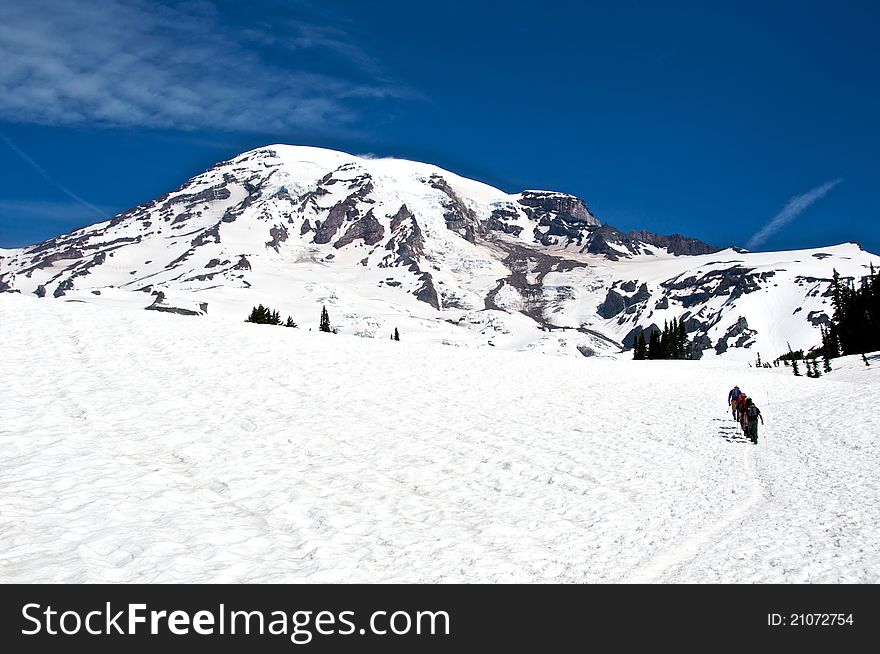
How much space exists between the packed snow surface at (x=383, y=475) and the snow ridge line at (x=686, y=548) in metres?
0.06

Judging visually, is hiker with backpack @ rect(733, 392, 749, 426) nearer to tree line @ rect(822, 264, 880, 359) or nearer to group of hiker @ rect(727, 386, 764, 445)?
group of hiker @ rect(727, 386, 764, 445)

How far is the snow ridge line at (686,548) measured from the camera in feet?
30.6

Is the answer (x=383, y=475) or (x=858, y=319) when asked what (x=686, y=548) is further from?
(x=858, y=319)

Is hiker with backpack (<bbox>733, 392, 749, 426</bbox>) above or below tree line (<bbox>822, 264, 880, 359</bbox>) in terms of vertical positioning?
below

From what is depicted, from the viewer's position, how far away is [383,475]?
15578 millimetres

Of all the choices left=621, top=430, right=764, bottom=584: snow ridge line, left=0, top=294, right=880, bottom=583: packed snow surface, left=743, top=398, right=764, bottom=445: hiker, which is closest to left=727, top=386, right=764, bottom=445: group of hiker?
left=743, top=398, right=764, bottom=445: hiker

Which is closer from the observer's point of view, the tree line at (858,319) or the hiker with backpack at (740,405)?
the hiker with backpack at (740,405)

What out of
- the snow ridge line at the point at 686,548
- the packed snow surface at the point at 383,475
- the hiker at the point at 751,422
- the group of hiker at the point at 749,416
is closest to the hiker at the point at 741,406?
the group of hiker at the point at 749,416

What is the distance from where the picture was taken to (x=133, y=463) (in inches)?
534

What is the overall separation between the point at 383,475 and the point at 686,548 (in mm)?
7990

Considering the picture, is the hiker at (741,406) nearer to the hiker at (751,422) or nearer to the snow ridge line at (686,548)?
the hiker at (751,422)

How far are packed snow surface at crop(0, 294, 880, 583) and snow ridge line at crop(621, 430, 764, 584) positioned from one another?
6cm

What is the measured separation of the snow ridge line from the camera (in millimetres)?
9336

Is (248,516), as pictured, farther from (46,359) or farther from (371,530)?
(46,359)
